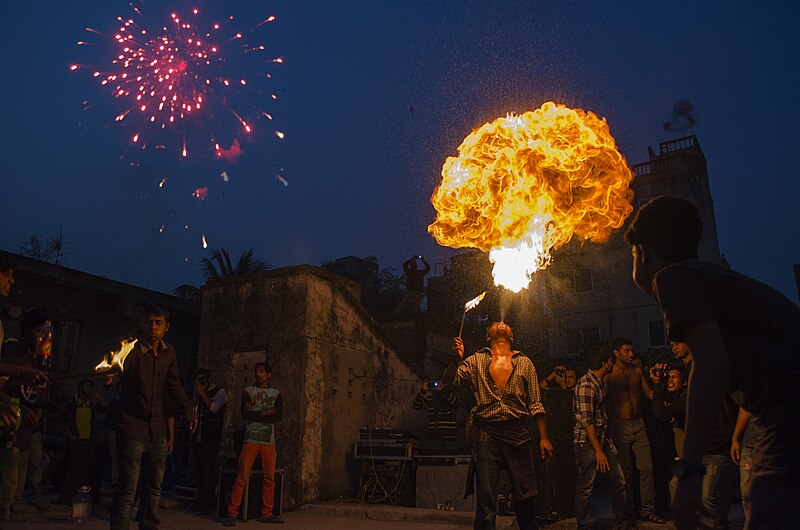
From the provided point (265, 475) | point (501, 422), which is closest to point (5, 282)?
point (501, 422)

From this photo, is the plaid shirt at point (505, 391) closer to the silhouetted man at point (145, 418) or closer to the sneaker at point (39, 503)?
the silhouetted man at point (145, 418)

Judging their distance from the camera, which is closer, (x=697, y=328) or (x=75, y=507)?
(x=697, y=328)

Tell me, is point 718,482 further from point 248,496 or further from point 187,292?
point 187,292

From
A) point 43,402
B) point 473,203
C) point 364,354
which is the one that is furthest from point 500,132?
point 43,402

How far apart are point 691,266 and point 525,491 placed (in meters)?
4.22

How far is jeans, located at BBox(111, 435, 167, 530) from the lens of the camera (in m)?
5.44

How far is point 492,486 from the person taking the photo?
19.1 ft

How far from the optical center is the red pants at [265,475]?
27.7 ft

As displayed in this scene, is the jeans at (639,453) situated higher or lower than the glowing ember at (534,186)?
lower

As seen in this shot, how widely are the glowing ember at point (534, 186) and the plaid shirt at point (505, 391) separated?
Result: 2.51 meters

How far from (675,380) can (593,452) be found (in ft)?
5.62

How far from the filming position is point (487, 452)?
237 inches

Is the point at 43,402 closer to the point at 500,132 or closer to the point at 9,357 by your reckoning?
the point at 9,357

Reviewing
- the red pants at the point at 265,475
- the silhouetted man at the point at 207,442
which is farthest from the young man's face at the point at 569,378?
the silhouetted man at the point at 207,442
